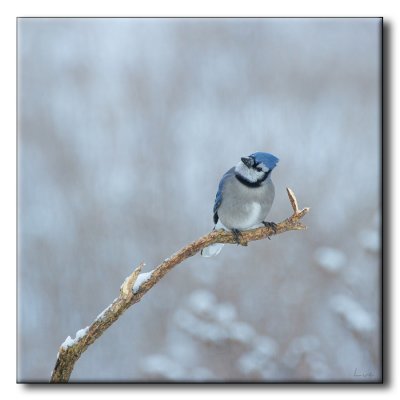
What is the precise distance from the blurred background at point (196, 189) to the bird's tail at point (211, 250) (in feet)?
0.60

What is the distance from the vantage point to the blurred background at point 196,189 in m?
2.56

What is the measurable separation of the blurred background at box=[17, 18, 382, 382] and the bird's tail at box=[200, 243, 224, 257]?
183mm

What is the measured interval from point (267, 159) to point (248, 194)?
165 mm

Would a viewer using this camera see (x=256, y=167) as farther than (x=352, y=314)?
No

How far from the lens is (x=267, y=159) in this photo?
7.53ft

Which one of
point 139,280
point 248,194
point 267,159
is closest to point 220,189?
point 248,194

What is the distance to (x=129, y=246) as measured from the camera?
2734 millimetres

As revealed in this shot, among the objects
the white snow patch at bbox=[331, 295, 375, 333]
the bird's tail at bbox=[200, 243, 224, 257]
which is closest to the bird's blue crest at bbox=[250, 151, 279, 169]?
the bird's tail at bbox=[200, 243, 224, 257]

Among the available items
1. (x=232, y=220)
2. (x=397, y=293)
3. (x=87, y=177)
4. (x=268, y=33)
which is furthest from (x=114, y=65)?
(x=397, y=293)

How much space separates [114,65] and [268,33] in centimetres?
70

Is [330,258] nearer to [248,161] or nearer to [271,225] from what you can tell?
[271,225]

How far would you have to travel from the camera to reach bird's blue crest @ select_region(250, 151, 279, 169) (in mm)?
2283

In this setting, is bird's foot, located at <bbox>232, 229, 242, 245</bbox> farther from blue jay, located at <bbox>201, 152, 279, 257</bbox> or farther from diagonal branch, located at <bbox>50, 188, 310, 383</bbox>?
diagonal branch, located at <bbox>50, 188, 310, 383</bbox>
